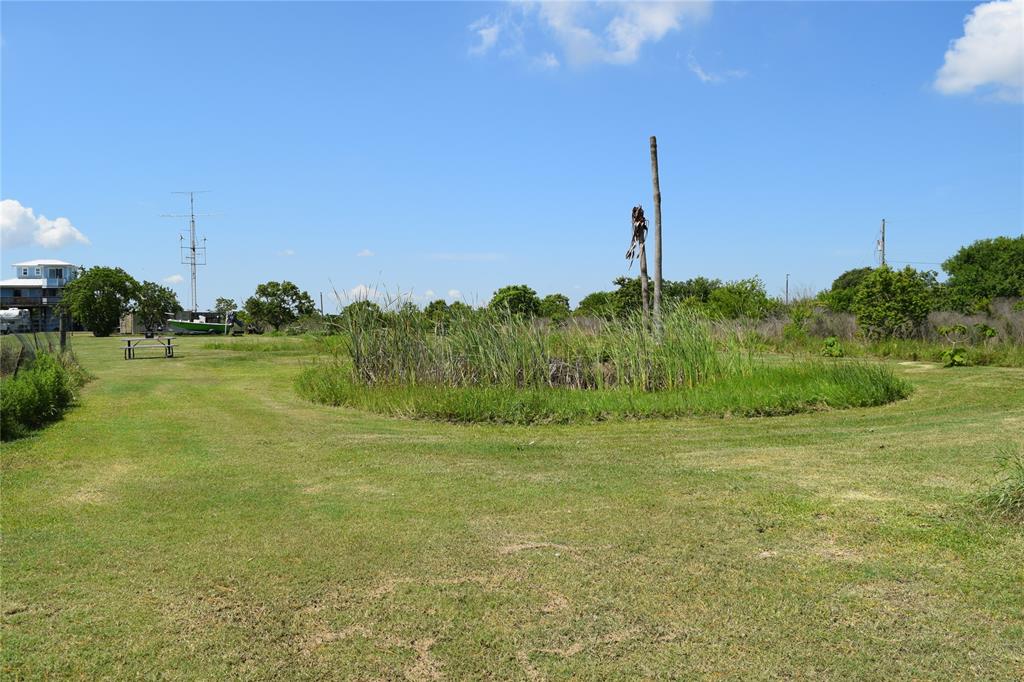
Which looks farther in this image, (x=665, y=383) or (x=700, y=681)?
(x=665, y=383)

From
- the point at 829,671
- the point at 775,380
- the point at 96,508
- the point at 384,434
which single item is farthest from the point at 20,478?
the point at 775,380

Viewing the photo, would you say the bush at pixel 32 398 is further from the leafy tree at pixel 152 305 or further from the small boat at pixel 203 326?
the leafy tree at pixel 152 305

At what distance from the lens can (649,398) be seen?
9.59 metres

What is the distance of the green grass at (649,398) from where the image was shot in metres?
9.09

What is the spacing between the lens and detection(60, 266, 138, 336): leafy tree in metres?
44.1

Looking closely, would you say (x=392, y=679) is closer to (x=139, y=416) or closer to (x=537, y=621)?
(x=537, y=621)

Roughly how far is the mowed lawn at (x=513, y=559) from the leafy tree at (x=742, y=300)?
1620 centimetres

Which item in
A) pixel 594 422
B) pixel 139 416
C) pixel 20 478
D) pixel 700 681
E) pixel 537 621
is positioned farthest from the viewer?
pixel 139 416

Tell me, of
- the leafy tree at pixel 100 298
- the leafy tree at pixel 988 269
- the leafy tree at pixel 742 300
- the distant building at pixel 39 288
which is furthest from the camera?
the distant building at pixel 39 288

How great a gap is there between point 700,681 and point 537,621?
76cm

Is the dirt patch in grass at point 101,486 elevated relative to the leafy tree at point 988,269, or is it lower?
lower

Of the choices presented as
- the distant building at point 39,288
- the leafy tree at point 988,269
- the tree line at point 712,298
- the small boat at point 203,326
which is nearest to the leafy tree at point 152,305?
the tree line at point 712,298

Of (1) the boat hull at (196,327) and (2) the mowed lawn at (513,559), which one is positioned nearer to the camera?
(2) the mowed lawn at (513,559)

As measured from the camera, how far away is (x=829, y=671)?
286cm
